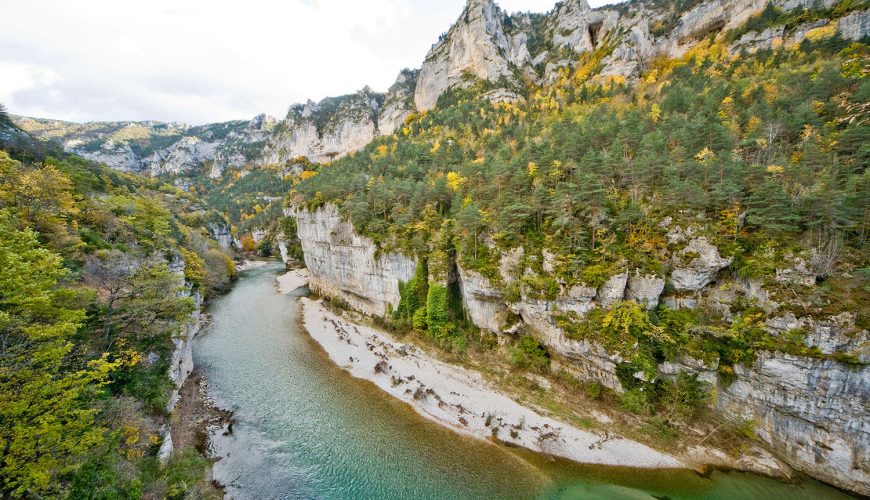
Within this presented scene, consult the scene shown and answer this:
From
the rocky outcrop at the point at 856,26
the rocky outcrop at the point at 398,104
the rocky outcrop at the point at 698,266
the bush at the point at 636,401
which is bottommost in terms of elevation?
the bush at the point at 636,401

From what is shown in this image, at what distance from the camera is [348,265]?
4194 centimetres

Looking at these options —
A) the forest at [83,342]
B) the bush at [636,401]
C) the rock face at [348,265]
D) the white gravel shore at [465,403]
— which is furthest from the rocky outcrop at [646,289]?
the forest at [83,342]

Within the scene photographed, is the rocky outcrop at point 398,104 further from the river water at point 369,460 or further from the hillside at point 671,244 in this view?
→ the river water at point 369,460

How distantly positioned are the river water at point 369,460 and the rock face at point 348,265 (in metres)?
11.6

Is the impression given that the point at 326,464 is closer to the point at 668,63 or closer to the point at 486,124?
the point at 486,124

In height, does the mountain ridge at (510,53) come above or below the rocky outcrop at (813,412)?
above

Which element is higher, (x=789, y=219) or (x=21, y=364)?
(x=789, y=219)

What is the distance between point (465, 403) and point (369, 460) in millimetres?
7876

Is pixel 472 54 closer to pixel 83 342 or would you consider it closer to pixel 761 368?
pixel 761 368

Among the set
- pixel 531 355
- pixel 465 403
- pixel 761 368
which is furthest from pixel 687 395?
pixel 465 403

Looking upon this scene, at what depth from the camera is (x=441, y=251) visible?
30734mm

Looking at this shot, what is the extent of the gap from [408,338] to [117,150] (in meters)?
165

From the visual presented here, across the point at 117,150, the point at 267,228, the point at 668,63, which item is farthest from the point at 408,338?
the point at 117,150

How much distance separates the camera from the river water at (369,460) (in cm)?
1653
